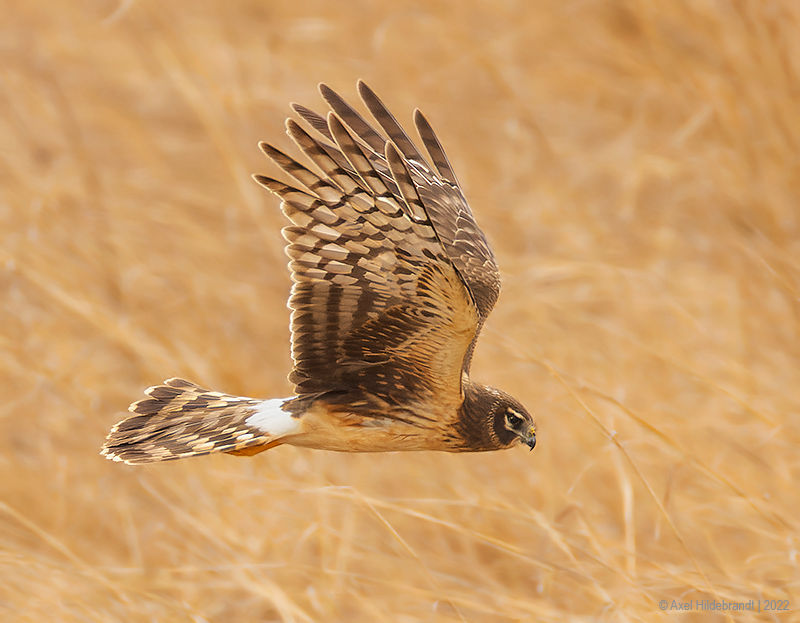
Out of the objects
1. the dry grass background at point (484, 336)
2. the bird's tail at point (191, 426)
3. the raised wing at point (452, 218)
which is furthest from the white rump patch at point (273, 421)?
the dry grass background at point (484, 336)

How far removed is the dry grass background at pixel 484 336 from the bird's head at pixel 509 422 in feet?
4.38

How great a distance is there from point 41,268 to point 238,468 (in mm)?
1406

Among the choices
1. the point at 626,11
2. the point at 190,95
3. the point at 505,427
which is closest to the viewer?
the point at 505,427

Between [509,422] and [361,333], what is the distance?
432 millimetres

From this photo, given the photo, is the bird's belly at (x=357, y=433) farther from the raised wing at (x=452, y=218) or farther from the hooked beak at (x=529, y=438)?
the raised wing at (x=452, y=218)

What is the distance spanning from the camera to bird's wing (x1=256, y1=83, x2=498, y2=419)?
7.80ft

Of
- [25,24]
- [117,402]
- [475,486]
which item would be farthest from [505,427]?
[25,24]

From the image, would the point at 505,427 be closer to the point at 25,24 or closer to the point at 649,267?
the point at 649,267

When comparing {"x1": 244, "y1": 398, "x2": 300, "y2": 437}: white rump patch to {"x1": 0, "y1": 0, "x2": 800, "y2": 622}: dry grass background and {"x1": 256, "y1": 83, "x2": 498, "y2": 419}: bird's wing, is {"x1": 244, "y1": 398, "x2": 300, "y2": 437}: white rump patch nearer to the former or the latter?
{"x1": 256, "y1": 83, "x2": 498, "y2": 419}: bird's wing

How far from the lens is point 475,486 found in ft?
17.1

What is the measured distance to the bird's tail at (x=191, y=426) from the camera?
246 cm

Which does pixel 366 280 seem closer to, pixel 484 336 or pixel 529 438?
pixel 529 438

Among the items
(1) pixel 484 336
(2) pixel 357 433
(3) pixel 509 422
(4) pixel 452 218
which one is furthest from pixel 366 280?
(1) pixel 484 336

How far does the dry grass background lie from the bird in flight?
4.80 feet
